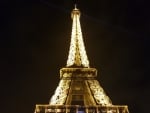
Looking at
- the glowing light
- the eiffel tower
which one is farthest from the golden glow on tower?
the glowing light

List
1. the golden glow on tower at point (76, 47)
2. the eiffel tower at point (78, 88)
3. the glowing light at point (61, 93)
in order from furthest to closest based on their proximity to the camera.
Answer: the golden glow on tower at point (76, 47)
the glowing light at point (61, 93)
the eiffel tower at point (78, 88)

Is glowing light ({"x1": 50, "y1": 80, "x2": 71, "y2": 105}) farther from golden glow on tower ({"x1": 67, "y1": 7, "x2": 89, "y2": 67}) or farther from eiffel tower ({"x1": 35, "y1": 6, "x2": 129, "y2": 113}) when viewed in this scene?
golden glow on tower ({"x1": 67, "y1": 7, "x2": 89, "y2": 67})

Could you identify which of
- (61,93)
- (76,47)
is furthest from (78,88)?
(76,47)

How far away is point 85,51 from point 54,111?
298 inches

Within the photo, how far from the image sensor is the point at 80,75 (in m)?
53.9

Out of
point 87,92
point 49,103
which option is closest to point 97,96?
point 87,92

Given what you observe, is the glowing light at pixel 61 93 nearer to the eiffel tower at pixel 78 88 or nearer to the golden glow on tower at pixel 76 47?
the eiffel tower at pixel 78 88

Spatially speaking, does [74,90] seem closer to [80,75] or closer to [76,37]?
[80,75]

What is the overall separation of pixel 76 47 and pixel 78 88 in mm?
3975

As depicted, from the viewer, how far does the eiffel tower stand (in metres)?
50.9

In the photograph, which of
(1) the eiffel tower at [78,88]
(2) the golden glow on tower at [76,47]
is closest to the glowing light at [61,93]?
(1) the eiffel tower at [78,88]

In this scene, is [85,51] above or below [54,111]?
above

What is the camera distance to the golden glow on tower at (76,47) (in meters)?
54.8

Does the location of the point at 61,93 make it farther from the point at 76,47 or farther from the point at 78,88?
the point at 76,47
